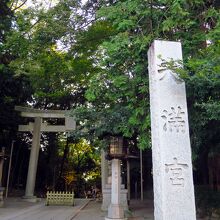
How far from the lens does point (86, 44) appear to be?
38.8 feet

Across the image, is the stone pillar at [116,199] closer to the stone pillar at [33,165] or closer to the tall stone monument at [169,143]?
the tall stone monument at [169,143]

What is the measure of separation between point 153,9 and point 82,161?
24.6 m

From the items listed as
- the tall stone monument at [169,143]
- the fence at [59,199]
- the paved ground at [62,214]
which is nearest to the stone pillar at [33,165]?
the fence at [59,199]

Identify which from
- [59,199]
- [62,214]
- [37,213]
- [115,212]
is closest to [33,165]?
[59,199]

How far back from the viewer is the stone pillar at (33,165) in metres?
17.4

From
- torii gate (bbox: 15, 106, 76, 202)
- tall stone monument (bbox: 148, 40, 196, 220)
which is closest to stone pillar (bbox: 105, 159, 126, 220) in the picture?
tall stone monument (bbox: 148, 40, 196, 220)

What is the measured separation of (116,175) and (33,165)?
9.44 meters

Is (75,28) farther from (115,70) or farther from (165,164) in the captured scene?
(165,164)

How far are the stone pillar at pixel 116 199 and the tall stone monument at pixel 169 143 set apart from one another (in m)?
5.47

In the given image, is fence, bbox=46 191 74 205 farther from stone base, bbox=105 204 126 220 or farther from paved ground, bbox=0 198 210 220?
stone base, bbox=105 204 126 220

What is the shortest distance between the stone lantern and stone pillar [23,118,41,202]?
887cm

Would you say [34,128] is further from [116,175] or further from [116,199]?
[116,199]

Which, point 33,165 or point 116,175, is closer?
point 116,175

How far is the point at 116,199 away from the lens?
32.4 ft
